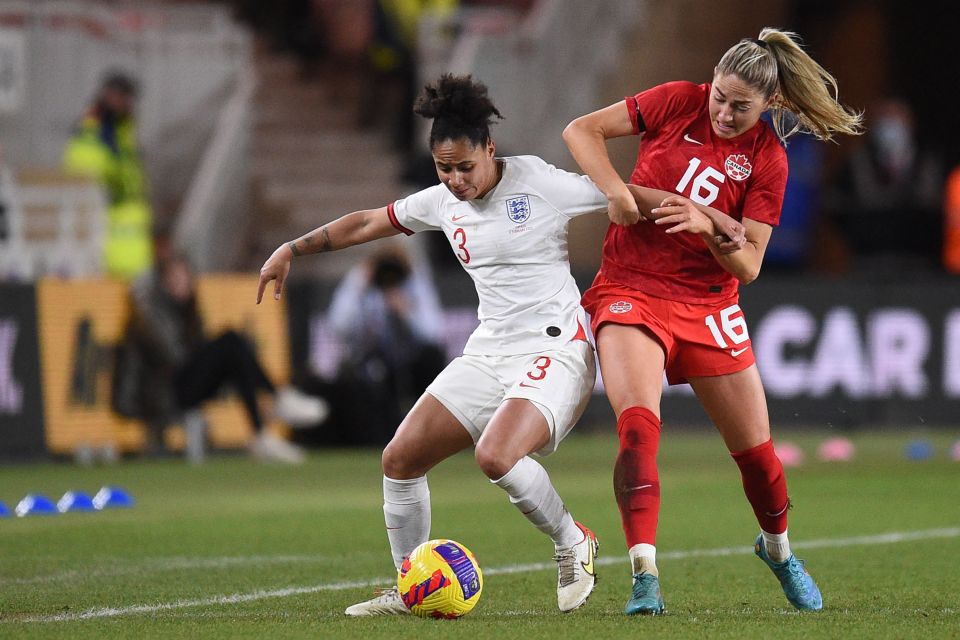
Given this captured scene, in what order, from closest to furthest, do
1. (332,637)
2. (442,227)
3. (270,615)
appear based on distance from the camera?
(332,637) < (270,615) < (442,227)

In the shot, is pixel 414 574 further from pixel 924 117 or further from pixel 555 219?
pixel 924 117

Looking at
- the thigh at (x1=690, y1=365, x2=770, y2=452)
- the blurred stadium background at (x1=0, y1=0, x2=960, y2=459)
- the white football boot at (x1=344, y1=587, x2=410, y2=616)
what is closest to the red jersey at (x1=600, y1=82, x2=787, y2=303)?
the thigh at (x1=690, y1=365, x2=770, y2=452)

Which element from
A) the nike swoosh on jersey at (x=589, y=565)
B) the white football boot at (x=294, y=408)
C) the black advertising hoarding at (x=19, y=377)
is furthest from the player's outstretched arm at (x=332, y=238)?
the white football boot at (x=294, y=408)

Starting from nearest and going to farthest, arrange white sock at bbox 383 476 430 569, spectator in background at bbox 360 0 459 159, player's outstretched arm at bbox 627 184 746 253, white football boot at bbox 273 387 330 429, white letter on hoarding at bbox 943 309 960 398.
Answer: player's outstretched arm at bbox 627 184 746 253 < white sock at bbox 383 476 430 569 < white football boot at bbox 273 387 330 429 < white letter on hoarding at bbox 943 309 960 398 < spectator in background at bbox 360 0 459 159

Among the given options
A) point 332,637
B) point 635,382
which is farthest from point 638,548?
point 332,637

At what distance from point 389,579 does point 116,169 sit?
10406 millimetres

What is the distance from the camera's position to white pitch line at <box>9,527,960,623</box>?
653cm

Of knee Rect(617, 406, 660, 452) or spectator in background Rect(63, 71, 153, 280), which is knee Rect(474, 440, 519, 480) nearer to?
knee Rect(617, 406, 660, 452)

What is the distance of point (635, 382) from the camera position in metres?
6.46

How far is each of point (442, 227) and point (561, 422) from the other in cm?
94

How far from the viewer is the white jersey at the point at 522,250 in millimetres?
6758

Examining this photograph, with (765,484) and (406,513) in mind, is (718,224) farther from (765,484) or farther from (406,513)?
(406,513)

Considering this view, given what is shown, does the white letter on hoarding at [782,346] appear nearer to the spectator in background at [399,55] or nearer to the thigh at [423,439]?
the spectator in background at [399,55]

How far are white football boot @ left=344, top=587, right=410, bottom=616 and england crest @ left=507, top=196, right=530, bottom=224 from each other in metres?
1.49
